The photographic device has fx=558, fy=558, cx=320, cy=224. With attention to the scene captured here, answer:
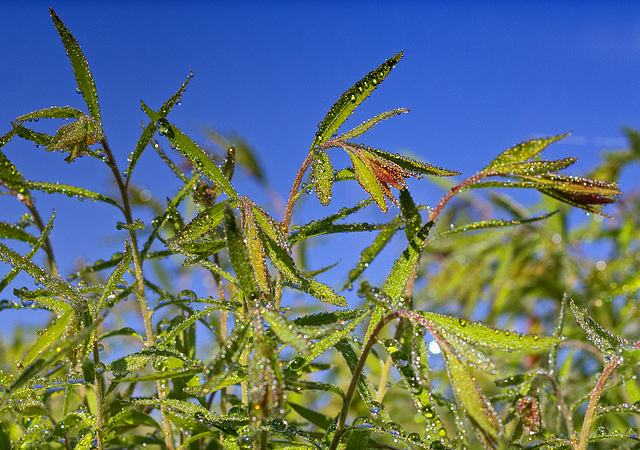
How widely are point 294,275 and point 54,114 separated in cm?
38

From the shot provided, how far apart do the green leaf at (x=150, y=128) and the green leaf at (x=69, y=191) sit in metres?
0.04

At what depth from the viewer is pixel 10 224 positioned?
2.85ft

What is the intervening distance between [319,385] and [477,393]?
0.96 ft

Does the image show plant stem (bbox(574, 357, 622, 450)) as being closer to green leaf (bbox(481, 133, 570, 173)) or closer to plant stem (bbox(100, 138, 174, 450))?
green leaf (bbox(481, 133, 570, 173))

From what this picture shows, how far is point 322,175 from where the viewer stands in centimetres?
68

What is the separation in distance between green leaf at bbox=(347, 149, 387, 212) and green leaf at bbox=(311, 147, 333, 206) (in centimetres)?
4

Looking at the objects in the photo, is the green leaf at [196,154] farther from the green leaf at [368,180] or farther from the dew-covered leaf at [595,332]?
the dew-covered leaf at [595,332]

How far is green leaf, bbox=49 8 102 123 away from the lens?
740 millimetres

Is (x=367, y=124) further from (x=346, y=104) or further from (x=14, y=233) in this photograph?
(x=14, y=233)

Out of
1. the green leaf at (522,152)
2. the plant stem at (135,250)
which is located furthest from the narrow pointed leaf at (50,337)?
the green leaf at (522,152)

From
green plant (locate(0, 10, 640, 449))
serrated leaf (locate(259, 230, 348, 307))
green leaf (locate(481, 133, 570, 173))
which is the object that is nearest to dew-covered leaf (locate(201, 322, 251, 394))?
green plant (locate(0, 10, 640, 449))

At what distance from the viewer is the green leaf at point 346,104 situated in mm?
710

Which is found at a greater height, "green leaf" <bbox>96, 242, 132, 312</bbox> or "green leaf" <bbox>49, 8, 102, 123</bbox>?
"green leaf" <bbox>49, 8, 102, 123</bbox>

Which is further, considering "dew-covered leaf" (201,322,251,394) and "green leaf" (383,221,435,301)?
"green leaf" (383,221,435,301)
